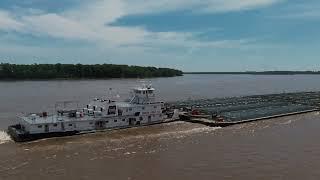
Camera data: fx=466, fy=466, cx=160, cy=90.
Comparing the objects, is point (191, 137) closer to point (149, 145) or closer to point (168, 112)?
point (149, 145)

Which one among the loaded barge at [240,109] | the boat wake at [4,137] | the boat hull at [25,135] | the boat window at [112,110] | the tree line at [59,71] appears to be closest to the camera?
the boat hull at [25,135]

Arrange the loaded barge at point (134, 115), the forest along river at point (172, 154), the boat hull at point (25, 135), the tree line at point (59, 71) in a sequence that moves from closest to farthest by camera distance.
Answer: the forest along river at point (172, 154)
the boat hull at point (25, 135)
the loaded barge at point (134, 115)
the tree line at point (59, 71)

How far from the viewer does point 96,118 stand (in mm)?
46156

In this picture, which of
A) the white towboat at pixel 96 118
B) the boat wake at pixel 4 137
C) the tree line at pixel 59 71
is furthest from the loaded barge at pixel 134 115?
the tree line at pixel 59 71

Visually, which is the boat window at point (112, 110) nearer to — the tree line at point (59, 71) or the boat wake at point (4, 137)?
the boat wake at point (4, 137)

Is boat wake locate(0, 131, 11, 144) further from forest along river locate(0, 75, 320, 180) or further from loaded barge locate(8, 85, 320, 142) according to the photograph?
loaded barge locate(8, 85, 320, 142)

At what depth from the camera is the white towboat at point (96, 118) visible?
42.3 meters

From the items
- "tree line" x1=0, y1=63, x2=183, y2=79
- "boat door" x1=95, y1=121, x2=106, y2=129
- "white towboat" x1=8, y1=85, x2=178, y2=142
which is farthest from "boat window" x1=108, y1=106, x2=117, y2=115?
"tree line" x1=0, y1=63, x2=183, y2=79

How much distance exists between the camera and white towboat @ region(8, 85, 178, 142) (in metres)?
42.3

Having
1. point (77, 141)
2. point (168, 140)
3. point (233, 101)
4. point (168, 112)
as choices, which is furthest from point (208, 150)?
point (233, 101)

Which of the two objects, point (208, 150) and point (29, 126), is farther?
point (29, 126)

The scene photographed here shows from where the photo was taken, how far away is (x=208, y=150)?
3859 centimetres

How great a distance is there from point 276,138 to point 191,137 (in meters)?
8.11

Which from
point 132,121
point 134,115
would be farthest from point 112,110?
point 134,115
